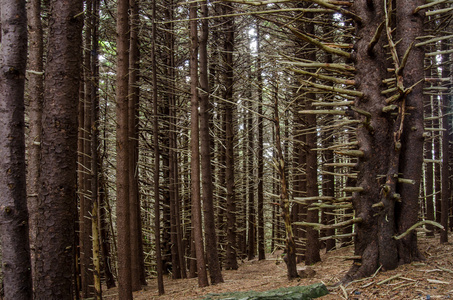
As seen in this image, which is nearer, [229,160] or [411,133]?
[411,133]

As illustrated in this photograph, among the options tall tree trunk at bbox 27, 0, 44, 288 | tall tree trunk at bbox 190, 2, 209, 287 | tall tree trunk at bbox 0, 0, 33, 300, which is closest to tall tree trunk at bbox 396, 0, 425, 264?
tall tree trunk at bbox 0, 0, 33, 300

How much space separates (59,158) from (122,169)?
4.03 metres

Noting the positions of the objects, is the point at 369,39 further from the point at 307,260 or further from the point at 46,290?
the point at 307,260

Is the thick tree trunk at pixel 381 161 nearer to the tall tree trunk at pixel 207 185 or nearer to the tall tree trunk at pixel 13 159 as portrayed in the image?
the tall tree trunk at pixel 13 159

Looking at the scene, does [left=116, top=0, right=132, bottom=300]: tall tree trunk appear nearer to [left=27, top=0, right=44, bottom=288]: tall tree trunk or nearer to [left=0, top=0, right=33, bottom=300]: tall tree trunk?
[left=27, top=0, right=44, bottom=288]: tall tree trunk

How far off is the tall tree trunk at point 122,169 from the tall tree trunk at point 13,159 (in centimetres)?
386

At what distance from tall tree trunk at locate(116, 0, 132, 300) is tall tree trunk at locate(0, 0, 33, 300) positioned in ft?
12.7

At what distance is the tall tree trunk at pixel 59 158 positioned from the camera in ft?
14.5

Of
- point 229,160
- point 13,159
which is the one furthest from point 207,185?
point 13,159

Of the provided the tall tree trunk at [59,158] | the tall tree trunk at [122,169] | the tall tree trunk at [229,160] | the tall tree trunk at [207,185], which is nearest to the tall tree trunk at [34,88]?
the tall tree trunk at [122,169]

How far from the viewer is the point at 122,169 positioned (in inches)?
336

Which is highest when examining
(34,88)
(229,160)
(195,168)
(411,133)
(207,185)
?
(34,88)

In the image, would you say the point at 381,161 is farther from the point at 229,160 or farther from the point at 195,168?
the point at 229,160

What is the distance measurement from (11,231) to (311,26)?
29.4 ft
